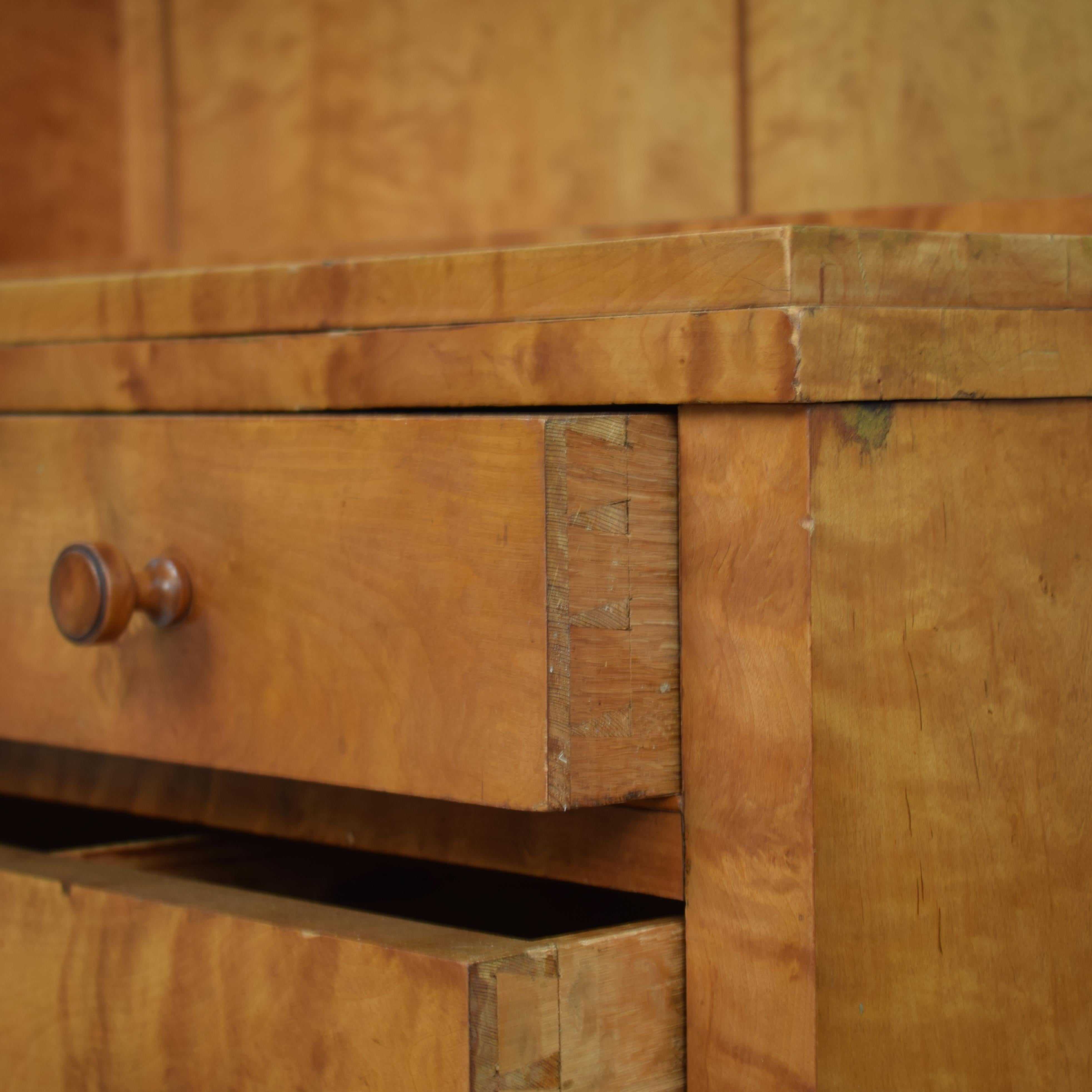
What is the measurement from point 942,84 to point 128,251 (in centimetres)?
75

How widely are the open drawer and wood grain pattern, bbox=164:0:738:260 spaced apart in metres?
0.54

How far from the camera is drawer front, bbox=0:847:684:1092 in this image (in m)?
0.51

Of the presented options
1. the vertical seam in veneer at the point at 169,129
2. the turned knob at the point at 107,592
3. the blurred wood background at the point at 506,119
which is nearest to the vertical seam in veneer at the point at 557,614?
the turned knob at the point at 107,592

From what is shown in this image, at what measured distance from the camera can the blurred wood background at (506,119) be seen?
834 millimetres

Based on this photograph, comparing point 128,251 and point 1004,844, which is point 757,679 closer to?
point 1004,844

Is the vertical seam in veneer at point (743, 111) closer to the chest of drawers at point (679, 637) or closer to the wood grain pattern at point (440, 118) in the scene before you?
the wood grain pattern at point (440, 118)

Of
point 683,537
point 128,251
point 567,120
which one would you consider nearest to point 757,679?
point 683,537

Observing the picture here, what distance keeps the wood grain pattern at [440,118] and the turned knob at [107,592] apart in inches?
19.2

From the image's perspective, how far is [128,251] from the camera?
A: 4.33 feet

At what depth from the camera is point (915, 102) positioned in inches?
33.6

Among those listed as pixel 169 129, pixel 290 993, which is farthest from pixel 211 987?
pixel 169 129

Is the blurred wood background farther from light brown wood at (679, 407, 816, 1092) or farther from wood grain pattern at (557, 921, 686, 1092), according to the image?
wood grain pattern at (557, 921, 686, 1092)

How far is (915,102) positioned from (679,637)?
450 mm

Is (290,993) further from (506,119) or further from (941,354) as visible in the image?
(506,119)
